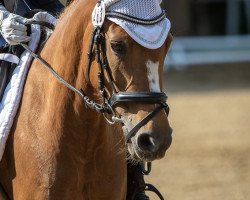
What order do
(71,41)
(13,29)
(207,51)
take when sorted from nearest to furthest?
1. (71,41)
2. (13,29)
3. (207,51)

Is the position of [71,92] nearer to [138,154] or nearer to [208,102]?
[138,154]

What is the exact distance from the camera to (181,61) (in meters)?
16.4

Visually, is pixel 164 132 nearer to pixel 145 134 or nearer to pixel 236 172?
pixel 145 134

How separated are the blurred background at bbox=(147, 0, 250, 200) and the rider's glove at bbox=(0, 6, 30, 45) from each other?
0.84 meters

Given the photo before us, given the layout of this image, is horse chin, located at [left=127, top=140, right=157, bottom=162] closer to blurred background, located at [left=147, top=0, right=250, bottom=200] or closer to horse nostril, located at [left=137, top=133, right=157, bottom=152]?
horse nostril, located at [left=137, top=133, right=157, bottom=152]

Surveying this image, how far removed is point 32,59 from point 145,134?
1150mm

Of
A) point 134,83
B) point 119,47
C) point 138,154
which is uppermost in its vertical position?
point 119,47

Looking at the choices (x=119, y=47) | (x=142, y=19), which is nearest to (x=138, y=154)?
(x=119, y=47)

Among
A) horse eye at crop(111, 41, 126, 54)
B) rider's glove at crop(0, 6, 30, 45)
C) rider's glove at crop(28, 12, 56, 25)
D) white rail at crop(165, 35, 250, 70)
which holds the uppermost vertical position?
horse eye at crop(111, 41, 126, 54)

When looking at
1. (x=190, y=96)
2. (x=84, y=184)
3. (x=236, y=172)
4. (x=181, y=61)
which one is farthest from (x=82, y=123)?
(x=181, y=61)

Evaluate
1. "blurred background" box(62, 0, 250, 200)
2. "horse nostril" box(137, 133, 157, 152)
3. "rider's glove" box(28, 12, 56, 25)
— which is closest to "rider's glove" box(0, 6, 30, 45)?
"rider's glove" box(28, 12, 56, 25)

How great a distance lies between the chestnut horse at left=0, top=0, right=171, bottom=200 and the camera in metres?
4.67

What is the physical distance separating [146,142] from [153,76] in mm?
320

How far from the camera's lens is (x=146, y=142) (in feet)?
13.6
